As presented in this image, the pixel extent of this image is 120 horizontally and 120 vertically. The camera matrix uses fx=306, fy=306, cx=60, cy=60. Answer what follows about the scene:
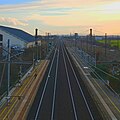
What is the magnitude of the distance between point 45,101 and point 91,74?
40.2 feet

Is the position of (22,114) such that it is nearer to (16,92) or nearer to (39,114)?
(39,114)

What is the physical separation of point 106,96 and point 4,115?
302 inches

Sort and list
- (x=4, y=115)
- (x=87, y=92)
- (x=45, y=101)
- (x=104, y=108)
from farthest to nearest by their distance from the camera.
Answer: (x=87, y=92) → (x=45, y=101) → (x=104, y=108) → (x=4, y=115)

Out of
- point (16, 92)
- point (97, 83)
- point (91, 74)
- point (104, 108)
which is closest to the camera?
point (104, 108)

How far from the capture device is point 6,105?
52.9ft

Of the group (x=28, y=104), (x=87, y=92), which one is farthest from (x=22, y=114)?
(x=87, y=92)

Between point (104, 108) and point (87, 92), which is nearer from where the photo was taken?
point (104, 108)

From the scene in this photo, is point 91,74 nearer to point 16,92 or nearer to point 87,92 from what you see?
point 87,92

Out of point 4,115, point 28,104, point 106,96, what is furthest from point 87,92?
point 4,115

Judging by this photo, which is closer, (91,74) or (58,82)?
(58,82)

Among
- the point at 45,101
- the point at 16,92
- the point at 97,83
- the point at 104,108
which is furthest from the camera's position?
the point at 97,83

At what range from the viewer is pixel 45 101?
18.4 meters

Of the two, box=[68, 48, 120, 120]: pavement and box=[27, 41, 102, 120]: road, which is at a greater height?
box=[68, 48, 120, 120]: pavement

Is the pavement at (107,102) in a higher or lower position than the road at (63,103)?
higher
